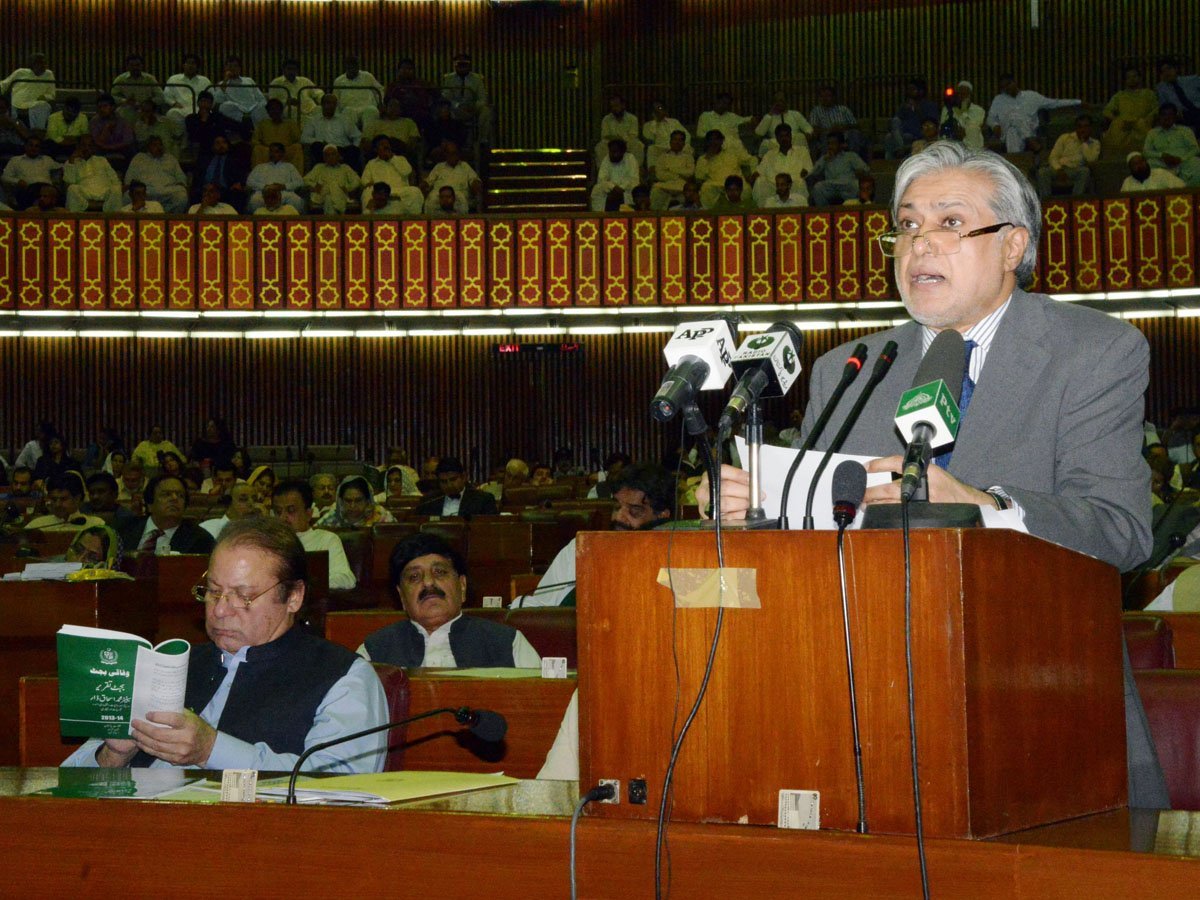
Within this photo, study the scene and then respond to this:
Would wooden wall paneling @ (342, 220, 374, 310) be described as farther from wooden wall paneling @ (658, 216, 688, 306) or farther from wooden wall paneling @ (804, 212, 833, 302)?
wooden wall paneling @ (804, 212, 833, 302)

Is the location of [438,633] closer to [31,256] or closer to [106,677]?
[106,677]

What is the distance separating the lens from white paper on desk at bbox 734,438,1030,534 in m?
1.71

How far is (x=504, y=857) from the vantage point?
1.71m

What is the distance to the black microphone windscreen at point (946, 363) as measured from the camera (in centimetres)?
176

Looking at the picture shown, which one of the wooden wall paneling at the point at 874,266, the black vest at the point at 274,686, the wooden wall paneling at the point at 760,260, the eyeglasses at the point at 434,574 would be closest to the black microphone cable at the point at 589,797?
the black vest at the point at 274,686

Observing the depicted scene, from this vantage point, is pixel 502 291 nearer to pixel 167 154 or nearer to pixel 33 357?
pixel 167 154

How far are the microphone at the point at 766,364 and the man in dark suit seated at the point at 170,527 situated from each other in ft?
21.8

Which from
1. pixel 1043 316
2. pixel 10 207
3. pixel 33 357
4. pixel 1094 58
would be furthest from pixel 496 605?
pixel 1094 58

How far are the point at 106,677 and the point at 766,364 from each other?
4.53ft

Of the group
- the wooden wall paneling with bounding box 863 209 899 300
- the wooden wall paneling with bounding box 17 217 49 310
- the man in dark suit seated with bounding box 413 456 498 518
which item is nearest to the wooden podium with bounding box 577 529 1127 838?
the man in dark suit seated with bounding box 413 456 498 518

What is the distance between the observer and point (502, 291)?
46.8ft

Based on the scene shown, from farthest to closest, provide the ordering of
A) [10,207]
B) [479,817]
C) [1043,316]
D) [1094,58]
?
[1094,58]
[10,207]
[1043,316]
[479,817]

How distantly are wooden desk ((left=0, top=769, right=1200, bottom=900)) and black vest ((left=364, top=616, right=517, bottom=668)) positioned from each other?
2376 millimetres

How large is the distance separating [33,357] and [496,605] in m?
11.1
